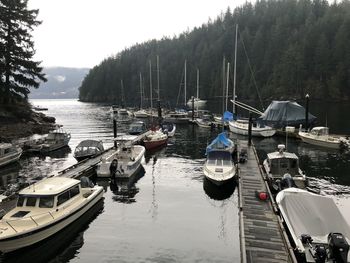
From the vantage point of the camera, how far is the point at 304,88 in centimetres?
14588

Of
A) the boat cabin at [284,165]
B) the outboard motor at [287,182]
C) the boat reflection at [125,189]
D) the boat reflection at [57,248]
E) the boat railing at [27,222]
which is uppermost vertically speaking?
the boat cabin at [284,165]

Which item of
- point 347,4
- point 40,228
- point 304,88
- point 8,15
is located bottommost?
point 40,228

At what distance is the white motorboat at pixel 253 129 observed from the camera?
208ft

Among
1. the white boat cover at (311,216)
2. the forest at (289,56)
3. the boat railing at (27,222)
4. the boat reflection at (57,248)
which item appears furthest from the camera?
the forest at (289,56)

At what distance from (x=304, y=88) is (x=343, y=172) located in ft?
375

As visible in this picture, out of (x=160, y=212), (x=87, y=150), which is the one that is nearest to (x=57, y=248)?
(x=160, y=212)

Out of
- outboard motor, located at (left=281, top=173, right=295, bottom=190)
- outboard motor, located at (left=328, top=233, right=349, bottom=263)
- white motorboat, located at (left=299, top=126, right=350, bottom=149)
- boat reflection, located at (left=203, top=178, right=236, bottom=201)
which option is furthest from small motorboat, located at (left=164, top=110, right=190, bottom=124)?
outboard motor, located at (left=328, top=233, right=349, bottom=263)

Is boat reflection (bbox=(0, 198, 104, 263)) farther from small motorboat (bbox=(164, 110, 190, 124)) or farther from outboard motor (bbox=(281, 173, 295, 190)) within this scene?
small motorboat (bbox=(164, 110, 190, 124))

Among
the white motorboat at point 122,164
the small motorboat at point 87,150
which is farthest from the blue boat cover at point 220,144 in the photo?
the small motorboat at point 87,150

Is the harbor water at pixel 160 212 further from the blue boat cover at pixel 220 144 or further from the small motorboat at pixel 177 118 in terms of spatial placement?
the small motorboat at pixel 177 118

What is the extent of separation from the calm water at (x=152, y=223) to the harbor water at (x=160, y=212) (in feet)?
0.17

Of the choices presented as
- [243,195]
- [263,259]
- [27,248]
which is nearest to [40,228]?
[27,248]

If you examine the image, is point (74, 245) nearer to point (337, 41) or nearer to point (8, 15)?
point (8, 15)

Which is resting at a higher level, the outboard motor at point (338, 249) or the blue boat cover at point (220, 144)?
the blue boat cover at point (220, 144)
